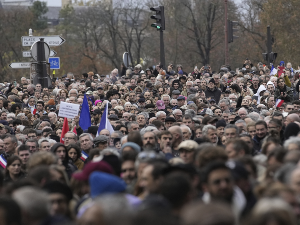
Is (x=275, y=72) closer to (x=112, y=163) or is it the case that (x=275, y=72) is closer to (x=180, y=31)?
(x=112, y=163)

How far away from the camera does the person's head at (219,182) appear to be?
5457 mm

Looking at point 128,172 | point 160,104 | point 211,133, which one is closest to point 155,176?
point 128,172

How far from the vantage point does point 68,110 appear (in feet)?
49.3

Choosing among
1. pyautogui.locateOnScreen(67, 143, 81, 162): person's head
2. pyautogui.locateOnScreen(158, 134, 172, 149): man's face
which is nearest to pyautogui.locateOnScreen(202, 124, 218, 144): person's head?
pyautogui.locateOnScreen(158, 134, 172, 149): man's face

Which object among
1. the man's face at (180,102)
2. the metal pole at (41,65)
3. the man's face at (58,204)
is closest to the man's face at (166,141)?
the man's face at (58,204)

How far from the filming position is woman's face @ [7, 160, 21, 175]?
9.22m

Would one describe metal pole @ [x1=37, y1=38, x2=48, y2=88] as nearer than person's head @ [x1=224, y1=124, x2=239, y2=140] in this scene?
No

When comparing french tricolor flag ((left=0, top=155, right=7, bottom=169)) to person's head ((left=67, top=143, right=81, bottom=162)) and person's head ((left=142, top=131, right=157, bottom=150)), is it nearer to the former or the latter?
person's head ((left=67, top=143, right=81, bottom=162))

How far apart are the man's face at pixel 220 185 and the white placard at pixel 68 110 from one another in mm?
9613

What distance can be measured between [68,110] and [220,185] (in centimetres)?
987

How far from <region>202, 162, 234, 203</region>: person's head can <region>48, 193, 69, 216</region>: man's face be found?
4.37 feet

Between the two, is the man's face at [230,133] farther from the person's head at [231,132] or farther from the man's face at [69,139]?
the man's face at [69,139]

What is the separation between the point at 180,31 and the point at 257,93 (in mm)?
39906

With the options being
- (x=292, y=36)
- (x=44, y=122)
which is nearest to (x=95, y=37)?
(x=292, y=36)
